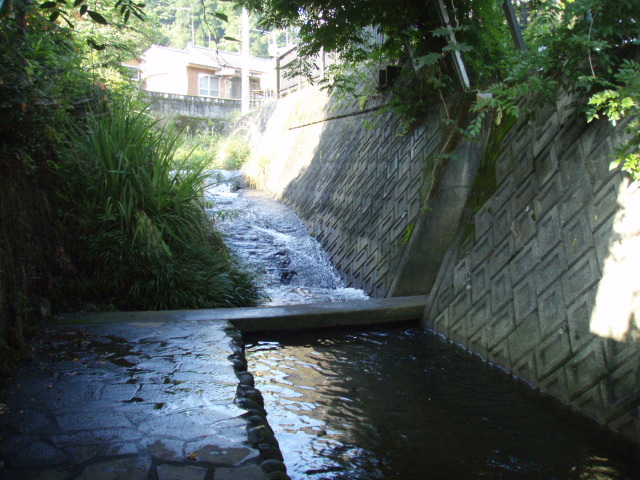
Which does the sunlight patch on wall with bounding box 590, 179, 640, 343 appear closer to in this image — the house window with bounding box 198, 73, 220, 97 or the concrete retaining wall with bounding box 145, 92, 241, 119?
the concrete retaining wall with bounding box 145, 92, 241, 119

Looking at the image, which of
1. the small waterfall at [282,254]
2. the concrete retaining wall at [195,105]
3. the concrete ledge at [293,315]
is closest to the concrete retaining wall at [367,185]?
the small waterfall at [282,254]

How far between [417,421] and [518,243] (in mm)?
1897

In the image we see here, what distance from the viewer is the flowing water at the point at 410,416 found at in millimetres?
2924

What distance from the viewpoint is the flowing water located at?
2924mm

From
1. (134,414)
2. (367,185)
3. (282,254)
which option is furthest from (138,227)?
(367,185)

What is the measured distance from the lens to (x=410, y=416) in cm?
355

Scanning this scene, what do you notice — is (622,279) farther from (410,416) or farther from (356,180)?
(356,180)

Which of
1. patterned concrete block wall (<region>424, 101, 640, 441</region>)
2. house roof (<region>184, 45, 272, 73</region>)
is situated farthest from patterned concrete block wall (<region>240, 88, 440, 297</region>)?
house roof (<region>184, 45, 272, 73</region>)

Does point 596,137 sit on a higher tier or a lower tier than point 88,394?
higher

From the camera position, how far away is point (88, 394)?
10.3ft

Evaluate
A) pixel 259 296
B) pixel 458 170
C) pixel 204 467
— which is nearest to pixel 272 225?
pixel 259 296

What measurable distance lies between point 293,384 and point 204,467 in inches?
68.2

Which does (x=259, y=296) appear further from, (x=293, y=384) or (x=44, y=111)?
(x=44, y=111)

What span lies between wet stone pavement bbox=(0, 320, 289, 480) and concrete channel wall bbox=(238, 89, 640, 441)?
6.93ft
